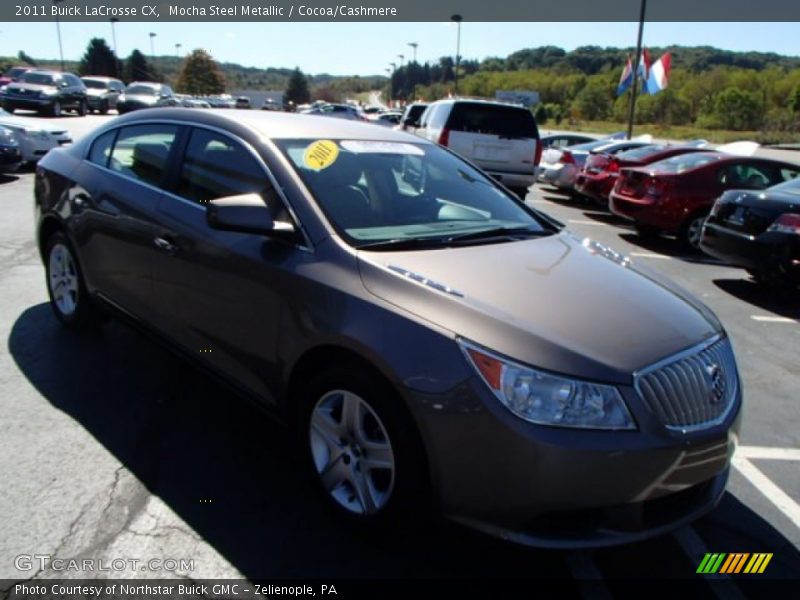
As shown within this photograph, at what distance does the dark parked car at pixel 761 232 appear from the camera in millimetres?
6496

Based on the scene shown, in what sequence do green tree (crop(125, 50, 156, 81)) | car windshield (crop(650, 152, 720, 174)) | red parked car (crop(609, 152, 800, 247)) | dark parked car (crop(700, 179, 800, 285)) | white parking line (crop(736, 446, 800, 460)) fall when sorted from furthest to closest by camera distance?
green tree (crop(125, 50, 156, 81)) < car windshield (crop(650, 152, 720, 174)) < red parked car (crop(609, 152, 800, 247)) < dark parked car (crop(700, 179, 800, 285)) < white parking line (crop(736, 446, 800, 460))

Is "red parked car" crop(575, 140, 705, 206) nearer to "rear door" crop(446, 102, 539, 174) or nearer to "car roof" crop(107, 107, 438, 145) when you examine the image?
"rear door" crop(446, 102, 539, 174)

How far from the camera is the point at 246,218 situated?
2805 mm

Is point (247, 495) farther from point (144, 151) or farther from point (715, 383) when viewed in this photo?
point (144, 151)

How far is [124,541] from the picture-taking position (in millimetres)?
2566

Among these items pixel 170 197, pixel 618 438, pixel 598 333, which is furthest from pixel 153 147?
pixel 618 438

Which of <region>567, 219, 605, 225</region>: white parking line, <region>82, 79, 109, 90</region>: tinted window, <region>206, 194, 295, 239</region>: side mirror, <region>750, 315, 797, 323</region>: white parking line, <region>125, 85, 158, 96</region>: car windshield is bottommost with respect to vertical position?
<region>567, 219, 605, 225</region>: white parking line

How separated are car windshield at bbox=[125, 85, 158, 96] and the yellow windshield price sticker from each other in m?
33.2

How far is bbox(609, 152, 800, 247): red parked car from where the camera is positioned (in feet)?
31.4

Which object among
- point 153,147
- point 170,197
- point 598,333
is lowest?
point 598,333

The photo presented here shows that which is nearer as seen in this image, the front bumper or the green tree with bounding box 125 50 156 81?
the front bumper

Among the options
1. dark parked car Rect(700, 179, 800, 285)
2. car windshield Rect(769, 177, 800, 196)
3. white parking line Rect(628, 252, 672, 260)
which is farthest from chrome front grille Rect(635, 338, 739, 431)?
white parking line Rect(628, 252, 672, 260)

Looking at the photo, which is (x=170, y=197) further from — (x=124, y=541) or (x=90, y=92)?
(x=90, y=92)

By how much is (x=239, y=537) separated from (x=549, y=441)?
1.36 metres
